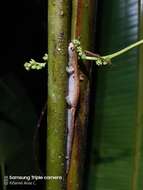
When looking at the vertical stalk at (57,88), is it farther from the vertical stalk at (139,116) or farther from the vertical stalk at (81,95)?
the vertical stalk at (139,116)

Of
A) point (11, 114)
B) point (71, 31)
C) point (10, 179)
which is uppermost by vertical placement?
point (71, 31)

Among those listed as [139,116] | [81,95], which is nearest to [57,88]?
[81,95]

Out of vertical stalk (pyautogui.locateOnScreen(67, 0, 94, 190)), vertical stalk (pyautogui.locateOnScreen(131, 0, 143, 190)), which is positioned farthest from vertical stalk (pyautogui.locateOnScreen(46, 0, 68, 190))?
vertical stalk (pyautogui.locateOnScreen(131, 0, 143, 190))

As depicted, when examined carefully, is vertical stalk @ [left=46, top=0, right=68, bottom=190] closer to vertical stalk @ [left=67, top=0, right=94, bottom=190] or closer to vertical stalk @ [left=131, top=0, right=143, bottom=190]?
vertical stalk @ [left=67, top=0, right=94, bottom=190]

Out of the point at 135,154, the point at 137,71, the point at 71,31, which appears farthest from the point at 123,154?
the point at 71,31

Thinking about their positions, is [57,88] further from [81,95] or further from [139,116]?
[139,116]

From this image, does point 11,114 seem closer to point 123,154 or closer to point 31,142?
point 31,142
